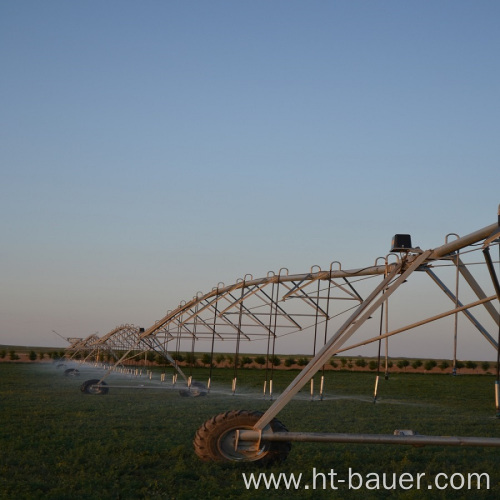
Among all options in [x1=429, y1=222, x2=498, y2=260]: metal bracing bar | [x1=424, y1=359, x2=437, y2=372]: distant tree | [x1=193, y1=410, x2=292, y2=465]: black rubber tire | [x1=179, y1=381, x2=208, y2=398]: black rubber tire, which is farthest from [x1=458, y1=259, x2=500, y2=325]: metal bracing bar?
[x1=424, y1=359, x2=437, y2=372]: distant tree

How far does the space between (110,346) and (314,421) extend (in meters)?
26.8

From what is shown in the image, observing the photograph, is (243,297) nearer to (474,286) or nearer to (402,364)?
(474,286)

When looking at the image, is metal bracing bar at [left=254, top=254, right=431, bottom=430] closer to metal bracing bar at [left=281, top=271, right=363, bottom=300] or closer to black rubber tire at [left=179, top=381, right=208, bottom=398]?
metal bracing bar at [left=281, top=271, right=363, bottom=300]

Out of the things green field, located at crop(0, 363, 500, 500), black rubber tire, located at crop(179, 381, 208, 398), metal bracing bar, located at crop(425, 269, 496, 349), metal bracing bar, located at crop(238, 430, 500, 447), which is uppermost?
metal bracing bar, located at crop(425, 269, 496, 349)

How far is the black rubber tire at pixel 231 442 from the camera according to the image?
355 inches

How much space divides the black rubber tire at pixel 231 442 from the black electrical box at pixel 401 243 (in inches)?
123

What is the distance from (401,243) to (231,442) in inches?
151

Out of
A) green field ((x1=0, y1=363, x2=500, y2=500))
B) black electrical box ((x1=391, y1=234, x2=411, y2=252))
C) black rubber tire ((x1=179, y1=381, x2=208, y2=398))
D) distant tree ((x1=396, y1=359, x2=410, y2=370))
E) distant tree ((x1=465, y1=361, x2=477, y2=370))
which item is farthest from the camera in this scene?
distant tree ((x1=465, y1=361, x2=477, y2=370))

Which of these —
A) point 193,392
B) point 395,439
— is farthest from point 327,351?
point 193,392

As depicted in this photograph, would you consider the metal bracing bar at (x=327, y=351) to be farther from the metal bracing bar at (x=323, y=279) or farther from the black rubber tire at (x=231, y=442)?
the metal bracing bar at (x=323, y=279)

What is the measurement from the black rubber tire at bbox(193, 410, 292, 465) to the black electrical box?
10.3 feet

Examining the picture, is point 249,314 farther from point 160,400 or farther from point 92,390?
point 92,390

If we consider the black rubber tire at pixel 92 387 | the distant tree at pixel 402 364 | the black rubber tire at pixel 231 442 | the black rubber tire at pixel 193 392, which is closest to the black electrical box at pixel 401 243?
the black rubber tire at pixel 231 442

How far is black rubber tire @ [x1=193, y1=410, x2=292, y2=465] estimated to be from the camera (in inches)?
355
